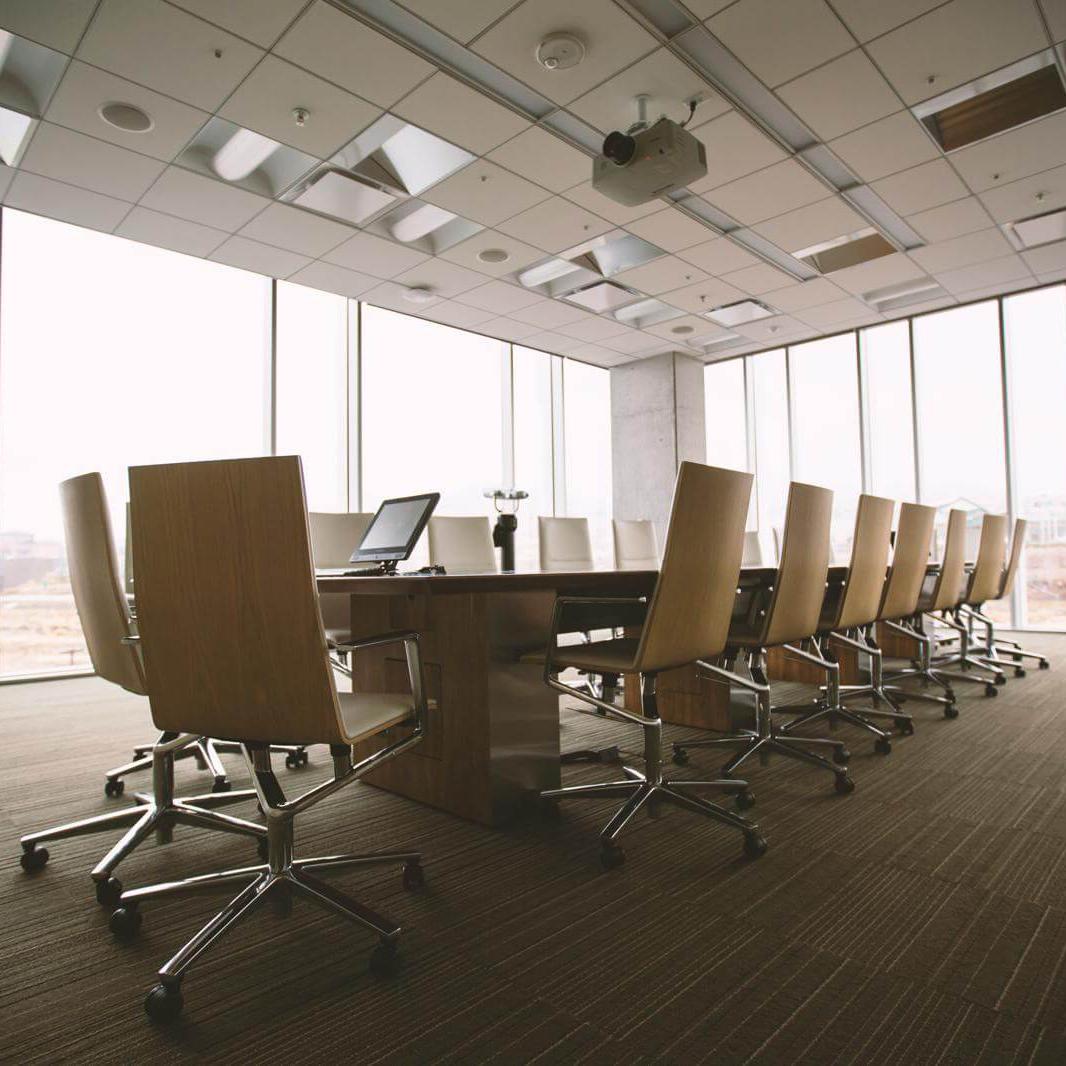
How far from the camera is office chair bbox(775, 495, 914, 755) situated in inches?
126

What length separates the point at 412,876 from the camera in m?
1.94

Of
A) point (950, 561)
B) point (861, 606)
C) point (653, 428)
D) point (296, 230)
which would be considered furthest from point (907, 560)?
point (653, 428)

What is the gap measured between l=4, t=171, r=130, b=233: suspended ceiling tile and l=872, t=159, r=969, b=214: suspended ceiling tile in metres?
5.50

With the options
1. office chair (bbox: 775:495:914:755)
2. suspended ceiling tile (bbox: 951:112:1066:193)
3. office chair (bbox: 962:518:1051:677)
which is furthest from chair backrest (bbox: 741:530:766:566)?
suspended ceiling tile (bbox: 951:112:1066:193)

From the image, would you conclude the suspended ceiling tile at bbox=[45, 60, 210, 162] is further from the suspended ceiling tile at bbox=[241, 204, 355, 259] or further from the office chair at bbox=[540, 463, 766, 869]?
the office chair at bbox=[540, 463, 766, 869]

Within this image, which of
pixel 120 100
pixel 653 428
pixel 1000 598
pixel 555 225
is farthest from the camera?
pixel 653 428

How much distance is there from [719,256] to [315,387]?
394 centimetres

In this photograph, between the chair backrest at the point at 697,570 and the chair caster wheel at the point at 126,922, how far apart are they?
140cm

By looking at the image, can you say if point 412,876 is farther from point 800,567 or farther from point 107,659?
point 800,567

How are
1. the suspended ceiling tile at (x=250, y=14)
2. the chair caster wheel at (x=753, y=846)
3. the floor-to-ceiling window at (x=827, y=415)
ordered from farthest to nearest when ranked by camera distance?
1. the floor-to-ceiling window at (x=827, y=415)
2. the suspended ceiling tile at (x=250, y=14)
3. the chair caster wheel at (x=753, y=846)

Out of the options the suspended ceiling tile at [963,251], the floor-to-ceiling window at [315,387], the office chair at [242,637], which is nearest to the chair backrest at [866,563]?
the office chair at [242,637]

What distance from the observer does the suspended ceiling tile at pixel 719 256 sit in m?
6.14

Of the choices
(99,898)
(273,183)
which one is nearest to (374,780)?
(99,898)

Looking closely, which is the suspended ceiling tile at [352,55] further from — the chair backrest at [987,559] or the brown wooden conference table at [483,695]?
the chair backrest at [987,559]
